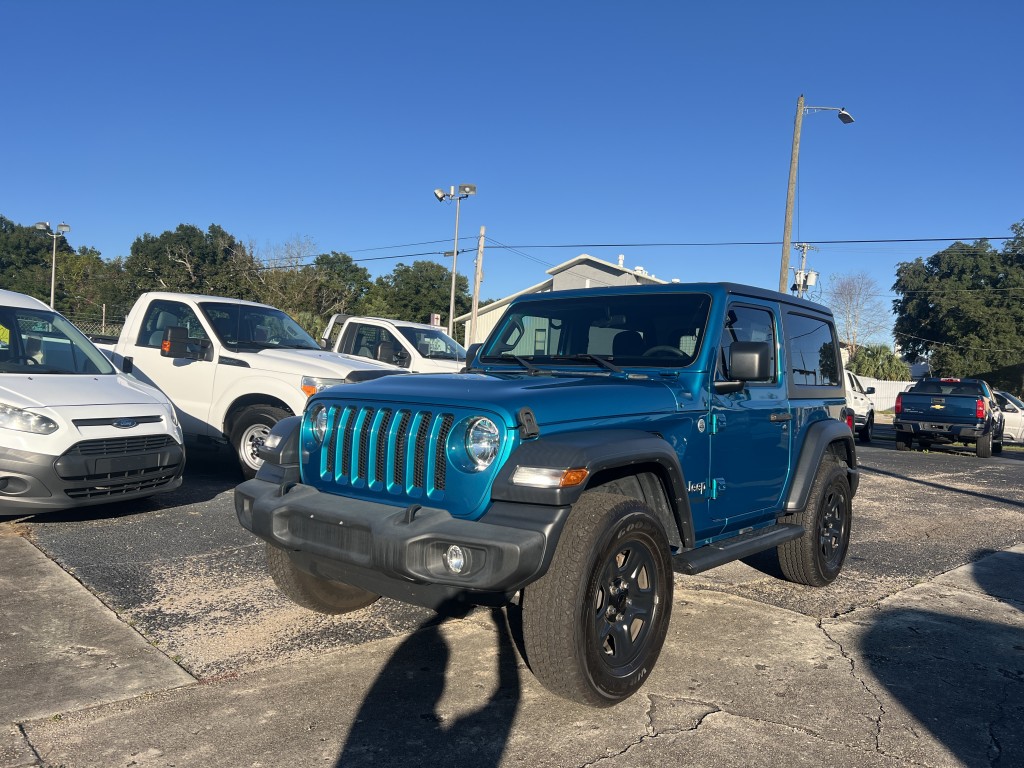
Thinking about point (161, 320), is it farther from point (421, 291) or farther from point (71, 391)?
point (421, 291)

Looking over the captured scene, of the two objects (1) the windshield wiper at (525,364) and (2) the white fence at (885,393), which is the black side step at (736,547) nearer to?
(1) the windshield wiper at (525,364)

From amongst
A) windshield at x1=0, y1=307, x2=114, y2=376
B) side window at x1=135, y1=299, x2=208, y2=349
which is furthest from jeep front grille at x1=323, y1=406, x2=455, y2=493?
side window at x1=135, y1=299, x2=208, y2=349

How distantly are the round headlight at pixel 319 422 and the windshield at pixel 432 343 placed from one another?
8027mm

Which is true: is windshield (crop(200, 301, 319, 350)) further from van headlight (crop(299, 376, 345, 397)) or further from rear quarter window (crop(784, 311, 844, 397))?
rear quarter window (crop(784, 311, 844, 397))

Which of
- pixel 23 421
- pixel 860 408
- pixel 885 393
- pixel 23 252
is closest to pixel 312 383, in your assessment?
pixel 23 421

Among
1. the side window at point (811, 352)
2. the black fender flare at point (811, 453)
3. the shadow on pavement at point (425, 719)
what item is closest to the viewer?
the shadow on pavement at point (425, 719)

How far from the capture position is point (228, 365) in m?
8.61

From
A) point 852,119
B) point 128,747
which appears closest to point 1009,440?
point 852,119

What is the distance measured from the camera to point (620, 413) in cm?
380

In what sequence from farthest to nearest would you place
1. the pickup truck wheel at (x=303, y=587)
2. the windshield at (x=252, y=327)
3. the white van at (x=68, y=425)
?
1. the windshield at (x=252, y=327)
2. the white van at (x=68, y=425)
3. the pickup truck wheel at (x=303, y=587)

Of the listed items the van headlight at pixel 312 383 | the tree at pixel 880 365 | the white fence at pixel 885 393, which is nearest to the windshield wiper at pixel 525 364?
the van headlight at pixel 312 383

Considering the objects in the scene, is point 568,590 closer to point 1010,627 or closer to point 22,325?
point 1010,627

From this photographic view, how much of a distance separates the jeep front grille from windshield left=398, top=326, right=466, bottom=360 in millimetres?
8240

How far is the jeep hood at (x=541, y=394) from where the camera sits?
350 cm
